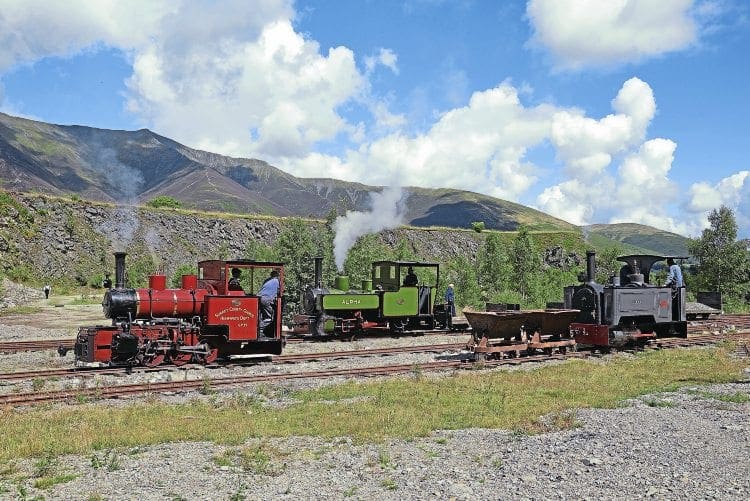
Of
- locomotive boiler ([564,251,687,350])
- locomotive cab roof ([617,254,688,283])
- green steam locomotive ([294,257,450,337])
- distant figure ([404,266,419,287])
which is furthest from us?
distant figure ([404,266,419,287])

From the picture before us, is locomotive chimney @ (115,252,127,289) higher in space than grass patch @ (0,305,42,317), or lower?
higher

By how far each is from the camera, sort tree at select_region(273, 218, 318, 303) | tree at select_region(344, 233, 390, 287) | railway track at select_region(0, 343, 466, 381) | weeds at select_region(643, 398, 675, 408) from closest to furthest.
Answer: weeds at select_region(643, 398, 675, 408)
railway track at select_region(0, 343, 466, 381)
tree at select_region(273, 218, 318, 303)
tree at select_region(344, 233, 390, 287)

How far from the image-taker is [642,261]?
18297 mm

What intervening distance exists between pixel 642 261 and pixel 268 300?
11.8m

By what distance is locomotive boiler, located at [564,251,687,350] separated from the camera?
1667cm

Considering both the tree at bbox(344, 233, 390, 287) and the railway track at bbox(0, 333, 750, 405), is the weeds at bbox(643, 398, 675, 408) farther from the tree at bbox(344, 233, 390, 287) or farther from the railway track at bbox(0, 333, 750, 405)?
the tree at bbox(344, 233, 390, 287)

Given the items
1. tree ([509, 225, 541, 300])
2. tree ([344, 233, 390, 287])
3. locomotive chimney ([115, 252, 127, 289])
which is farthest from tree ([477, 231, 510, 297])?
locomotive chimney ([115, 252, 127, 289])

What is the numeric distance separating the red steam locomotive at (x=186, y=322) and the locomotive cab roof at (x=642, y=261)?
35.7 feet

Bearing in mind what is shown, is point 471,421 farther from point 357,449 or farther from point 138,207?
point 138,207

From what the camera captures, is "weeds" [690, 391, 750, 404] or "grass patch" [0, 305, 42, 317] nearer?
"weeds" [690, 391, 750, 404]

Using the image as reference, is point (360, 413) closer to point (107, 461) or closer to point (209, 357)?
point (107, 461)

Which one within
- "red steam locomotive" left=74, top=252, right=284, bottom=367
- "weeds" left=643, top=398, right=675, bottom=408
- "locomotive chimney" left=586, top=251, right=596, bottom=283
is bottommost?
"weeds" left=643, top=398, right=675, bottom=408

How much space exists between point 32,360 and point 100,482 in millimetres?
11201

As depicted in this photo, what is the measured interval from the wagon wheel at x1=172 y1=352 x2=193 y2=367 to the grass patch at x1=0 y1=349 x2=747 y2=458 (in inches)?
145
